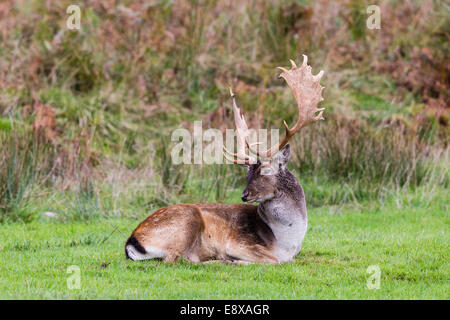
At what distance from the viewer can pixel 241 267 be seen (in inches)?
274

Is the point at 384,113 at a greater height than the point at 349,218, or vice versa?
the point at 384,113

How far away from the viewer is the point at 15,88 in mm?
14438

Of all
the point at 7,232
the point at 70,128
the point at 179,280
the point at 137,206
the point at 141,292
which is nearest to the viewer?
the point at 141,292

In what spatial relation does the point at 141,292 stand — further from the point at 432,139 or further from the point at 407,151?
the point at 432,139

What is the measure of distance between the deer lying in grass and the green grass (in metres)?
0.19

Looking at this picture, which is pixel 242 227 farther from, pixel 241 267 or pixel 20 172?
pixel 20 172

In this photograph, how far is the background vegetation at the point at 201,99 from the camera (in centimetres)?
1074

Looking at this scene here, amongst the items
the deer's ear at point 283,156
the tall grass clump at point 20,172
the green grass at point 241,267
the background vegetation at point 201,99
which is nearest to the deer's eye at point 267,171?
the deer's ear at point 283,156

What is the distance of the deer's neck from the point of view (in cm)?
731

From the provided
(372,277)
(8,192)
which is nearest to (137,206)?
(8,192)

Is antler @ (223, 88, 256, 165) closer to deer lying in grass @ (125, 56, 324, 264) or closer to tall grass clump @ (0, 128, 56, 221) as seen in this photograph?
deer lying in grass @ (125, 56, 324, 264)

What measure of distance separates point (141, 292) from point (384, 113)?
9.89 metres

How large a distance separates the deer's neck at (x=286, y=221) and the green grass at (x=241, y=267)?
18 cm

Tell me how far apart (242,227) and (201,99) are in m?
7.29
